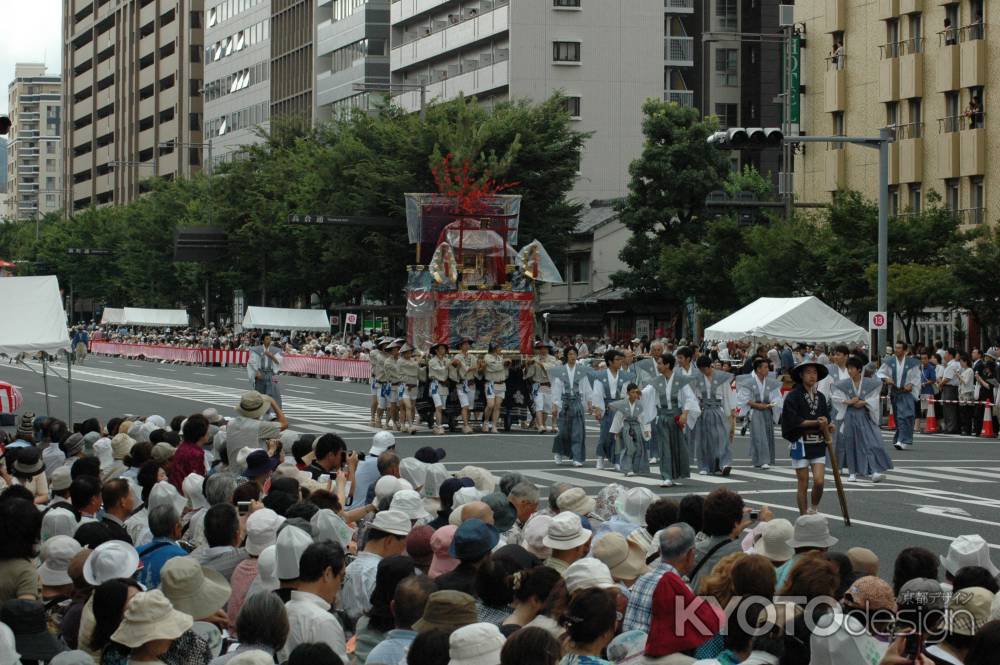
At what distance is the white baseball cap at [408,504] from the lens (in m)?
9.91

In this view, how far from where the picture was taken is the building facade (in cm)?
12512

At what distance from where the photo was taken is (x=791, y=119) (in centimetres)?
5456

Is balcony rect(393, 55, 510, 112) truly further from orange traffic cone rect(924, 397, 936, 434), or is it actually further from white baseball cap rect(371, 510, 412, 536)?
white baseball cap rect(371, 510, 412, 536)

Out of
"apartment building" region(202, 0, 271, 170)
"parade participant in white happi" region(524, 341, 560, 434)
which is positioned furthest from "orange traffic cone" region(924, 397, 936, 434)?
"apartment building" region(202, 0, 271, 170)

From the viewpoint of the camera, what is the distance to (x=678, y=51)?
246ft

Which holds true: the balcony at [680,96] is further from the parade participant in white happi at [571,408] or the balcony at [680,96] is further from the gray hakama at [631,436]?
the gray hakama at [631,436]

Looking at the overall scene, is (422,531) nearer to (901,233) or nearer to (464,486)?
(464,486)

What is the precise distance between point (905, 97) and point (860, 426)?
103 feet

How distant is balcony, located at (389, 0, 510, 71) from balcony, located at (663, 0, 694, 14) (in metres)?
7.39

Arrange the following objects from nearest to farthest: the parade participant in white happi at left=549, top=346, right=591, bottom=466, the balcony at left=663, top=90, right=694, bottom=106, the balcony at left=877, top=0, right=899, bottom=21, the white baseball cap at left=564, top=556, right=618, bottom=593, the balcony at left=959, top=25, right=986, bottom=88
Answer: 1. the white baseball cap at left=564, top=556, right=618, bottom=593
2. the parade participant in white happi at left=549, top=346, right=591, bottom=466
3. the balcony at left=959, top=25, right=986, bottom=88
4. the balcony at left=877, top=0, right=899, bottom=21
5. the balcony at left=663, top=90, right=694, bottom=106

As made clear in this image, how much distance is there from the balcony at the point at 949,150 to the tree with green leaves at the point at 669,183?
8816 mm

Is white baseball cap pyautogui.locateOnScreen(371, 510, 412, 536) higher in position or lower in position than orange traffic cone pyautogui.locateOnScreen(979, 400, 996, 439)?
higher

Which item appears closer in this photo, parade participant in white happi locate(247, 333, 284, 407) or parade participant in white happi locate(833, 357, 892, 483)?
parade participant in white happi locate(833, 357, 892, 483)

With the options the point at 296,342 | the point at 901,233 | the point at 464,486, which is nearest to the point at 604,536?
the point at 464,486
